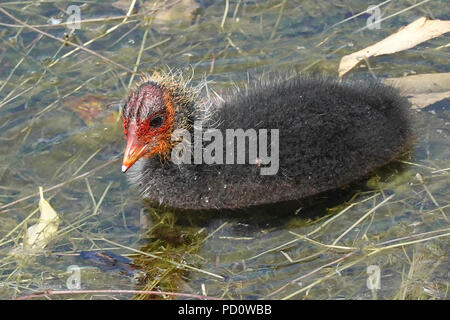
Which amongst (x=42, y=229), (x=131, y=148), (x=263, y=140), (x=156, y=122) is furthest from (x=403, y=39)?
(x=42, y=229)

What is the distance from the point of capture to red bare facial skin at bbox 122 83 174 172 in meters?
4.39

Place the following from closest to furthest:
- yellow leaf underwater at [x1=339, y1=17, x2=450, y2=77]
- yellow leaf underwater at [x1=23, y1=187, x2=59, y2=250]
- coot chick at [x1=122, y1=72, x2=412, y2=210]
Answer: yellow leaf underwater at [x1=23, y1=187, x2=59, y2=250], coot chick at [x1=122, y1=72, x2=412, y2=210], yellow leaf underwater at [x1=339, y1=17, x2=450, y2=77]

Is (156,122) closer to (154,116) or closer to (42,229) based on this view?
(154,116)

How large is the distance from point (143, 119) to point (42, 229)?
810 mm

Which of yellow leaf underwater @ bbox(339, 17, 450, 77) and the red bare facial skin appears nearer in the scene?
the red bare facial skin

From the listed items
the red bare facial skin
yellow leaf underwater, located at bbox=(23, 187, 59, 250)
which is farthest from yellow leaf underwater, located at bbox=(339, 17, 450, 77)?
yellow leaf underwater, located at bbox=(23, 187, 59, 250)

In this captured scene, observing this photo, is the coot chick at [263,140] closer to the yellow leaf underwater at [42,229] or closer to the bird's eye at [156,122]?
the bird's eye at [156,122]

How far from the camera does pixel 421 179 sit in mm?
4680

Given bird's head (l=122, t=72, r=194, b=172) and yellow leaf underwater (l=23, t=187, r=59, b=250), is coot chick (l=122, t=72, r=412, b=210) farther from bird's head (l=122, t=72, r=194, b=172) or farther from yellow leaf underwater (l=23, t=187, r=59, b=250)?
yellow leaf underwater (l=23, t=187, r=59, b=250)

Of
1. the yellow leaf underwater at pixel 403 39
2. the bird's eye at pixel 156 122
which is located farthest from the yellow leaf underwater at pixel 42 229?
the yellow leaf underwater at pixel 403 39

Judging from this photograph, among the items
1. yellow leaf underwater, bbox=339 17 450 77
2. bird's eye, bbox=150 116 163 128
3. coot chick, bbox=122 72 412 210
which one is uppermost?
yellow leaf underwater, bbox=339 17 450 77

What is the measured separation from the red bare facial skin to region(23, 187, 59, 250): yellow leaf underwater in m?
0.50

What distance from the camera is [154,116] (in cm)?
443

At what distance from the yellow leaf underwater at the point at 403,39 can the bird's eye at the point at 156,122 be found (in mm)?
1548
